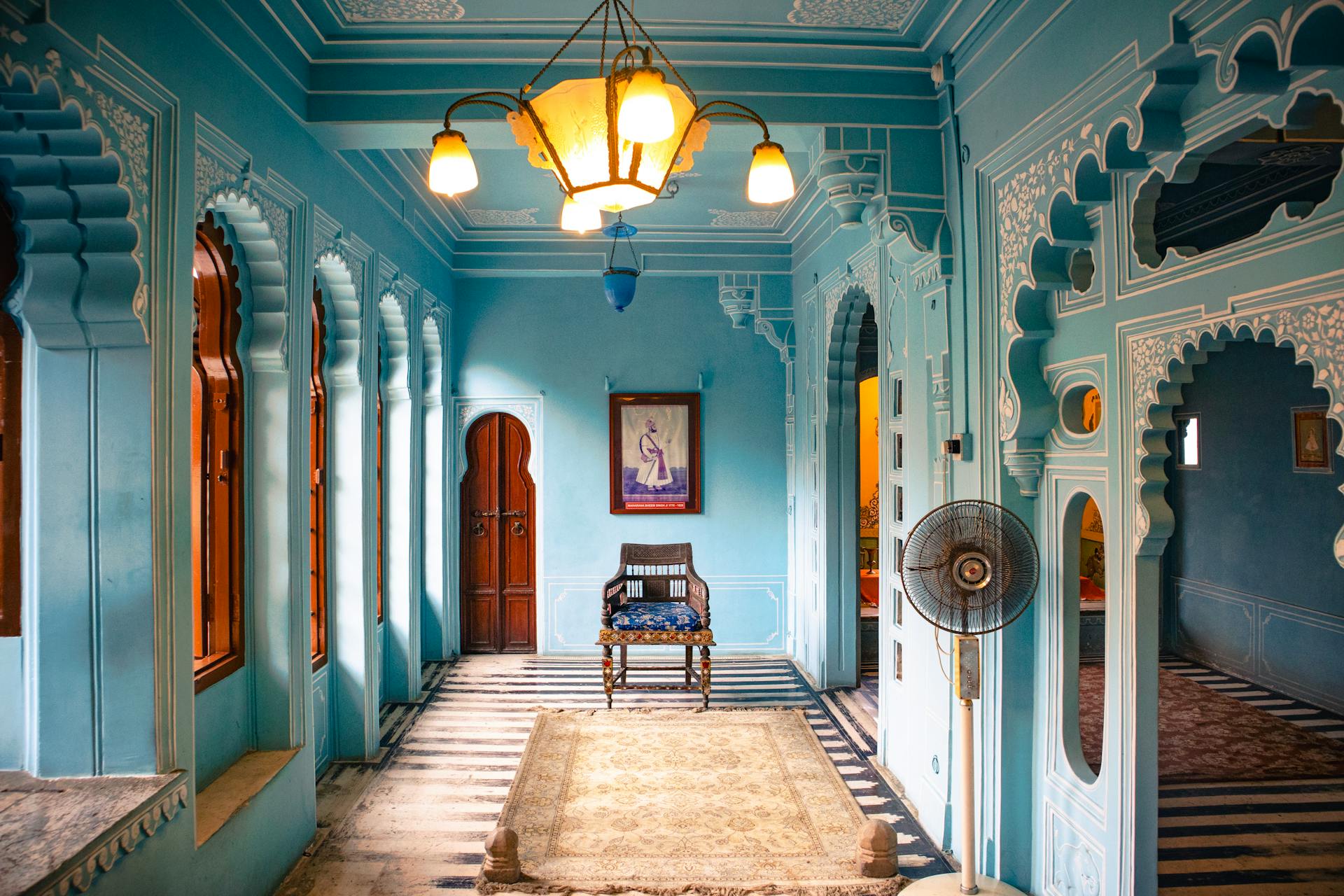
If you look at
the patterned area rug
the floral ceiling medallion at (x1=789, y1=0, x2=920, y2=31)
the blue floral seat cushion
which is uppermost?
the floral ceiling medallion at (x1=789, y1=0, x2=920, y2=31)

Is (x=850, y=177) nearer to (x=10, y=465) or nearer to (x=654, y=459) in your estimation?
(x=10, y=465)

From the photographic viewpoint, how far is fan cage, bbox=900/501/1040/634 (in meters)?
3.09

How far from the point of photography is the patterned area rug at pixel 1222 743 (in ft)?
16.2

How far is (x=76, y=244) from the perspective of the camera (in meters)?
2.55

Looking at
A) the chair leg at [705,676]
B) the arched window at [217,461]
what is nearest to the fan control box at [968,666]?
the chair leg at [705,676]

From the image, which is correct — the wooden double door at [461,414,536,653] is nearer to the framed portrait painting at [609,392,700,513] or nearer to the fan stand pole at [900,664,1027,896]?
the framed portrait painting at [609,392,700,513]

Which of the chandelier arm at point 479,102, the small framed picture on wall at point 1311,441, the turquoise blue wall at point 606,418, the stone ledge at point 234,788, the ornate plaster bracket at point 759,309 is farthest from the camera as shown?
the turquoise blue wall at point 606,418

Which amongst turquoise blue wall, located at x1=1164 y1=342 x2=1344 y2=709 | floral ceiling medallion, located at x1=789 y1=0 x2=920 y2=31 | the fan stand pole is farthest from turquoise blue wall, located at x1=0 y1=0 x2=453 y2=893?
turquoise blue wall, located at x1=1164 y1=342 x2=1344 y2=709

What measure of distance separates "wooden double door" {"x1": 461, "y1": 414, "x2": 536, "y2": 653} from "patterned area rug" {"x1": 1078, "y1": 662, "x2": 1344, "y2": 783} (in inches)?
198

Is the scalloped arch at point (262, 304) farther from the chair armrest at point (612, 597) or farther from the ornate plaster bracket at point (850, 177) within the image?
the chair armrest at point (612, 597)

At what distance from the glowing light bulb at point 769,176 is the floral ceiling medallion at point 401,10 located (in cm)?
172

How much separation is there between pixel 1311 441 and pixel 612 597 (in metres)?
5.75

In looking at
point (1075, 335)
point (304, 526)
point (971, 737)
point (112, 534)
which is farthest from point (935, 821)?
point (112, 534)

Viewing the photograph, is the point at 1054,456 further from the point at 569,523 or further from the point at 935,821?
the point at 569,523
